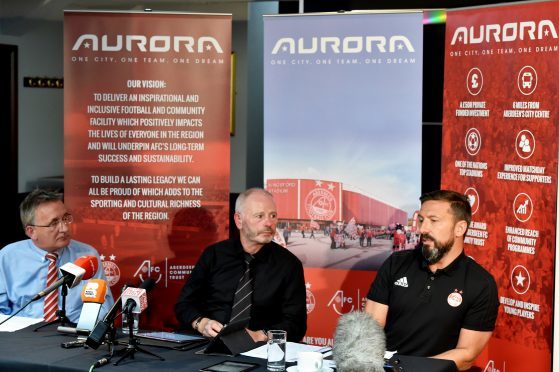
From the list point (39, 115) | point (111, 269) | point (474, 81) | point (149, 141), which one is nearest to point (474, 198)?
point (474, 81)

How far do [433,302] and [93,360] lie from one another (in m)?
1.57

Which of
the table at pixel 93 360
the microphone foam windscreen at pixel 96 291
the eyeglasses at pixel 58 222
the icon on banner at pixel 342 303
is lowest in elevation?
the icon on banner at pixel 342 303

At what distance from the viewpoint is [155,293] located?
540cm

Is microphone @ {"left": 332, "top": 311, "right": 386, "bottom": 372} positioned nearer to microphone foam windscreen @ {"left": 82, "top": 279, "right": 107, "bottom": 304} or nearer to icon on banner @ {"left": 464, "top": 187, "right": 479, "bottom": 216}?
microphone foam windscreen @ {"left": 82, "top": 279, "right": 107, "bottom": 304}

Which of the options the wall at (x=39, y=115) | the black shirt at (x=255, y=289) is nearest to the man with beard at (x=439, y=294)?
the black shirt at (x=255, y=289)

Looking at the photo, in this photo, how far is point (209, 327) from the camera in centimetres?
398

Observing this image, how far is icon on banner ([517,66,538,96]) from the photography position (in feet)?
15.0

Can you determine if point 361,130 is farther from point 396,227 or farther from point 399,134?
point 396,227

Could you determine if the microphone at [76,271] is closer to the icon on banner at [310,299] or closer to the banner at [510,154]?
the icon on banner at [310,299]

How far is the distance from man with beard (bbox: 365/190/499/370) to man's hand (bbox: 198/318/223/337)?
74cm

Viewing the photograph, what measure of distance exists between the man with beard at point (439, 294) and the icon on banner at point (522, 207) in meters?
0.77

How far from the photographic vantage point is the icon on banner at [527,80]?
458 centimetres

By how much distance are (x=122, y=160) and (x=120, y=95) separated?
0.42 metres

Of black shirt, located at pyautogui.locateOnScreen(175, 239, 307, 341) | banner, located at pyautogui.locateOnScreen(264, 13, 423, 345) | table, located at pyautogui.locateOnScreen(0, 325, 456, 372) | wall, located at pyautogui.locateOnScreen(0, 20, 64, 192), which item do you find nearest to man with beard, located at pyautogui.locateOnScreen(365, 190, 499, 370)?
black shirt, located at pyautogui.locateOnScreen(175, 239, 307, 341)
